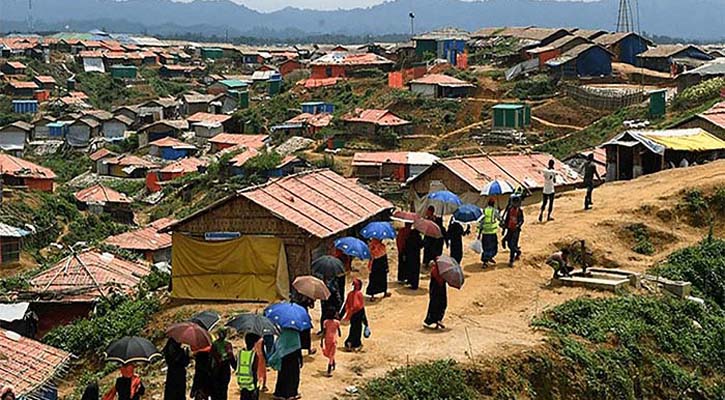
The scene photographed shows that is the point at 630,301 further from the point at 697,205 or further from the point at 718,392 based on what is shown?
the point at 697,205

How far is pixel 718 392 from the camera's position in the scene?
52.2 ft

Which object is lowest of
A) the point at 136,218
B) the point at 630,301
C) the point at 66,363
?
the point at 136,218

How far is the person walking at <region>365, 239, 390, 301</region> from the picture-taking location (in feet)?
55.1

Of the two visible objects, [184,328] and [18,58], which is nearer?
[184,328]

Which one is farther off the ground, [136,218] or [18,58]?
[18,58]

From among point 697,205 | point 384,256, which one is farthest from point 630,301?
point 697,205

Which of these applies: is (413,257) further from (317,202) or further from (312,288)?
(312,288)

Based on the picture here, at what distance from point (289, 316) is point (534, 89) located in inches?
1684

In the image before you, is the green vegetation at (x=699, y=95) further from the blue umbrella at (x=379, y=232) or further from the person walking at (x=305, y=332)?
the person walking at (x=305, y=332)

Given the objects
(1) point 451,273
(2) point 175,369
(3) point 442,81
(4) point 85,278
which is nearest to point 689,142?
(1) point 451,273

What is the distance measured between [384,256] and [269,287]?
2.54 meters

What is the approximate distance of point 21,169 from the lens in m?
50.6

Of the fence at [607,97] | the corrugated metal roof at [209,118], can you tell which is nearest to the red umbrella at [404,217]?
the fence at [607,97]

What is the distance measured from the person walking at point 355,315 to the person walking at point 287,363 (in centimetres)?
175
